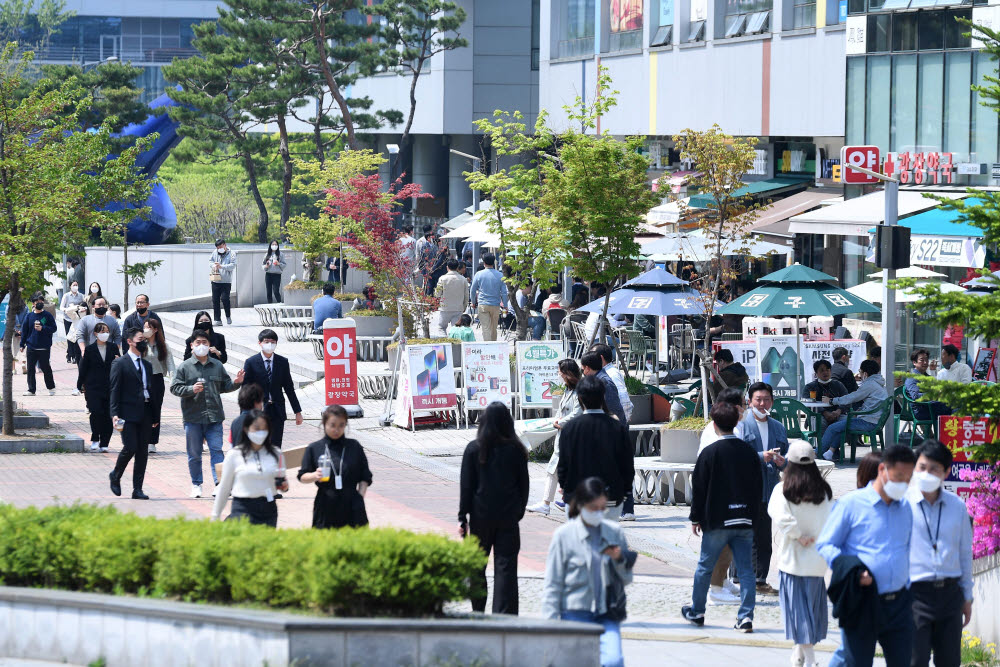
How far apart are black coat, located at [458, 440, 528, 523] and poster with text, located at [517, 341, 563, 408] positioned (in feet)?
29.8

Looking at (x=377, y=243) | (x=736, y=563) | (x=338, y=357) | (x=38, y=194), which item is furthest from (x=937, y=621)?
(x=377, y=243)

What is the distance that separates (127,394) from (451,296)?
10.8m

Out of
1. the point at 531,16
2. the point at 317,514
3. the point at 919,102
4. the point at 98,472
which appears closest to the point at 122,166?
the point at 98,472

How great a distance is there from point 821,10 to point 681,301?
13973 millimetres

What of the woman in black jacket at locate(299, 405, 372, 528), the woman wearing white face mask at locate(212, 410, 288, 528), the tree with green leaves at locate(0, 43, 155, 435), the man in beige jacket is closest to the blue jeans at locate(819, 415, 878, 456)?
the woman in black jacket at locate(299, 405, 372, 528)

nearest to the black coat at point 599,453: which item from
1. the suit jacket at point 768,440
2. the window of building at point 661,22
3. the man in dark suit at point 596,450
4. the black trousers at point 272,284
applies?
the man in dark suit at point 596,450

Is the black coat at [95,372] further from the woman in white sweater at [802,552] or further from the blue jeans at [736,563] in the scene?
the woman in white sweater at [802,552]

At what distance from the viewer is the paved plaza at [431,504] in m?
9.66

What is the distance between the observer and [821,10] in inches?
1205

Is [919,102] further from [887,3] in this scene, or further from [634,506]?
[634,506]

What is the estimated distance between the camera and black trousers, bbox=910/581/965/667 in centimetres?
816

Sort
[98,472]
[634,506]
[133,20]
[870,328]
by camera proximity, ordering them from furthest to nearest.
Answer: [133,20], [870,328], [98,472], [634,506]

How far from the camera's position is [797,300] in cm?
1817

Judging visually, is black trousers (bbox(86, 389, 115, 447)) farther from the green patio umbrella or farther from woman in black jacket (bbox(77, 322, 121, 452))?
the green patio umbrella
